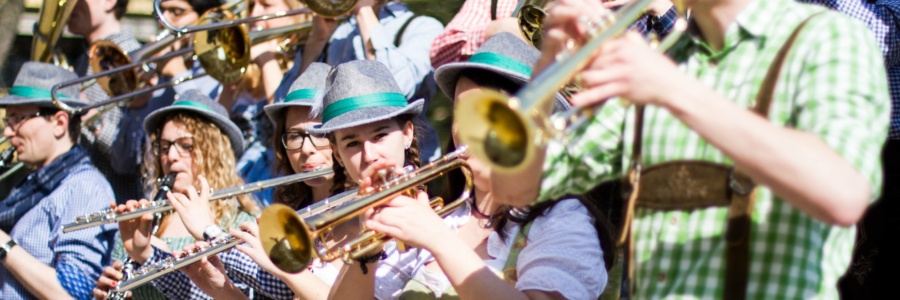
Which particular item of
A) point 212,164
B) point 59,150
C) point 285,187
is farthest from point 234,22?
point 285,187

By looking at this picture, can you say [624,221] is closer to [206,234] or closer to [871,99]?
[871,99]

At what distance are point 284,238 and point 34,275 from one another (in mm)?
2978

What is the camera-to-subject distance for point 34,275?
5637mm

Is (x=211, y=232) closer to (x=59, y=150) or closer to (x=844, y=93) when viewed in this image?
(x=59, y=150)

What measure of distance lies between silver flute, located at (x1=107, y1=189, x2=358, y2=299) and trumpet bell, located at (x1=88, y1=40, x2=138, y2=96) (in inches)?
83.2

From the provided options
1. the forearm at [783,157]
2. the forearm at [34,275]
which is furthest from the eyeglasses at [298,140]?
the forearm at [783,157]

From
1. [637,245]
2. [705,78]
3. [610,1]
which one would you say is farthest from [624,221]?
[610,1]

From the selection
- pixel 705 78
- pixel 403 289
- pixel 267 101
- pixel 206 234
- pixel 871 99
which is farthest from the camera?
pixel 267 101

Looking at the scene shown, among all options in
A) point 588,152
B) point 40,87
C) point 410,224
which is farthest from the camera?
point 40,87

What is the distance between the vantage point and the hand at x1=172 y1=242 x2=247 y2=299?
14.5 ft

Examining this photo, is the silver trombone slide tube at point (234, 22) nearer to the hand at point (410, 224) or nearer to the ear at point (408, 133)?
the ear at point (408, 133)

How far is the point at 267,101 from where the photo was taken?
6145 mm

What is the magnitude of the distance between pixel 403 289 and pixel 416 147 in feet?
2.42

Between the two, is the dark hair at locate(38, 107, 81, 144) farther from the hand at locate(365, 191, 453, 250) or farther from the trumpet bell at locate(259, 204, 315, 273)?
the hand at locate(365, 191, 453, 250)
